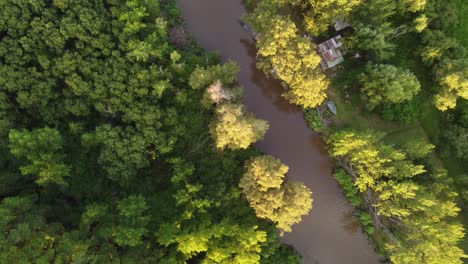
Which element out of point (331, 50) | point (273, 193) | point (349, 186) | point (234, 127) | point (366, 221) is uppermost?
point (331, 50)

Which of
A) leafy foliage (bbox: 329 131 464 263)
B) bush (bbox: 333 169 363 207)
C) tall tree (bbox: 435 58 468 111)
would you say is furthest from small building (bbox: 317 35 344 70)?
bush (bbox: 333 169 363 207)

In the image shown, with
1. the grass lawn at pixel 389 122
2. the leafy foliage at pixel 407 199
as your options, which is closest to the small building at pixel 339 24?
the grass lawn at pixel 389 122

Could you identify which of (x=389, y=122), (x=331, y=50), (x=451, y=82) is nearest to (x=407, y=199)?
(x=389, y=122)

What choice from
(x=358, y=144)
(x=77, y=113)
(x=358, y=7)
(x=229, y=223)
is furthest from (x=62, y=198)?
(x=358, y=7)

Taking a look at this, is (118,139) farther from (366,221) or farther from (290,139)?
(366,221)

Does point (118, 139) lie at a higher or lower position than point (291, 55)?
lower

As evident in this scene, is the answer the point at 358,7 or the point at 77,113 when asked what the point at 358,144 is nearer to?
the point at 358,7

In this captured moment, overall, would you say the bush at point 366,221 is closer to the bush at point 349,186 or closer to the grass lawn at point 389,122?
the bush at point 349,186

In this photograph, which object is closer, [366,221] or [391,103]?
[366,221]
